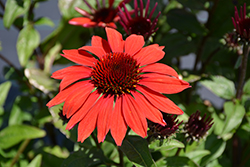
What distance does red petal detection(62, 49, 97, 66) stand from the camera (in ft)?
1.72

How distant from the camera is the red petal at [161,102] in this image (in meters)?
0.45

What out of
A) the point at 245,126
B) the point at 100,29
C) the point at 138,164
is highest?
the point at 100,29

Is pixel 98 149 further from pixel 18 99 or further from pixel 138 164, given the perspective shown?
pixel 18 99

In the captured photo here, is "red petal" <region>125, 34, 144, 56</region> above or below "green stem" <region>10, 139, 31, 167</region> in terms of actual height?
above

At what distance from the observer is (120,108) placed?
0.48m

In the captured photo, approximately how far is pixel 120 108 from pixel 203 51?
0.53m

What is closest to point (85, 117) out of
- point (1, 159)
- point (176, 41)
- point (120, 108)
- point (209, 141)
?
point (120, 108)

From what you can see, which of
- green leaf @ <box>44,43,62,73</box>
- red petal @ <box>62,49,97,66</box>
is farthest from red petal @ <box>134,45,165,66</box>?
green leaf @ <box>44,43,62,73</box>

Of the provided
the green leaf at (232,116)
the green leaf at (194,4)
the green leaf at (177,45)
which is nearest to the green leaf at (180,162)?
the green leaf at (232,116)

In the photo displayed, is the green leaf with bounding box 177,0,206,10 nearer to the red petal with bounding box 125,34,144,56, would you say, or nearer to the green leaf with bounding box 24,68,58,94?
the red petal with bounding box 125,34,144,56

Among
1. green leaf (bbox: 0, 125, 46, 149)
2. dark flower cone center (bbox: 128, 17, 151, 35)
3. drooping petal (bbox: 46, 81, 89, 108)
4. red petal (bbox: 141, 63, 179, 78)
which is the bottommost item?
green leaf (bbox: 0, 125, 46, 149)

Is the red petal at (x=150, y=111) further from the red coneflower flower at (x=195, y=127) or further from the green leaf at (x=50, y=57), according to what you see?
the green leaf at (x=50, y=57)

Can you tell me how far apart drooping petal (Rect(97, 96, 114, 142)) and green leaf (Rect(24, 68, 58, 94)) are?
0.37m

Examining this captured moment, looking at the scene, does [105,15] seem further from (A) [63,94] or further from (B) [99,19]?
(A) [63,94]
